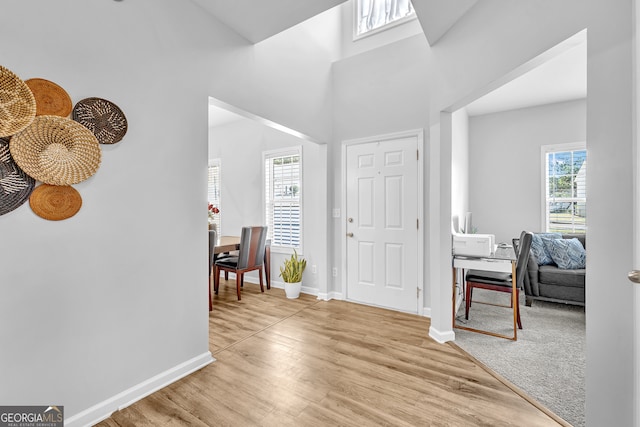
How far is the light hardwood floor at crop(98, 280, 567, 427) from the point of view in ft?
5.49

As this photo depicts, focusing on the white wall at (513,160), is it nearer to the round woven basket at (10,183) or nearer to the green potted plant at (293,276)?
the green potted plant at (293,276)

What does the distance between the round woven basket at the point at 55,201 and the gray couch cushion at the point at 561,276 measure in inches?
183

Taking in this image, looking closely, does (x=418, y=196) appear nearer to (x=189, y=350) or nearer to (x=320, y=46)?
(x=320, y=46)

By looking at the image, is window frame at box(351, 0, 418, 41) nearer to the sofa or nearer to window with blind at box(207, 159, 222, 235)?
window with blind at box(207, 159, 222, 235)

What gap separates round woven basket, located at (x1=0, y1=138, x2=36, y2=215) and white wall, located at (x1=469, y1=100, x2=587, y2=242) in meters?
5.74

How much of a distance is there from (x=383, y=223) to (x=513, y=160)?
308 centimetres

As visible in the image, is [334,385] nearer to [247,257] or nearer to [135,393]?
[135,393]

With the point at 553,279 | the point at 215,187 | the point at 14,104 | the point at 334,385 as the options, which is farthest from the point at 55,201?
the point at 553,279

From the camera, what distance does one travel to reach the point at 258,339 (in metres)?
2.70

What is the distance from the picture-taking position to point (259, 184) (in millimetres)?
4766

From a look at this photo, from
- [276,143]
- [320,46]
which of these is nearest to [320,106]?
[320,46]

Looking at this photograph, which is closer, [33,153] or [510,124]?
[33,153]

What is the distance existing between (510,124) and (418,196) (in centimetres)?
304

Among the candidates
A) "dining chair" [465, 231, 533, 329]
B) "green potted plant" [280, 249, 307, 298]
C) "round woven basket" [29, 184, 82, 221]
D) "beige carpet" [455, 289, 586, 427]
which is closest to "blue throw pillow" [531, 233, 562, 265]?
"beige carpet" [455, 289, 586, 427]
